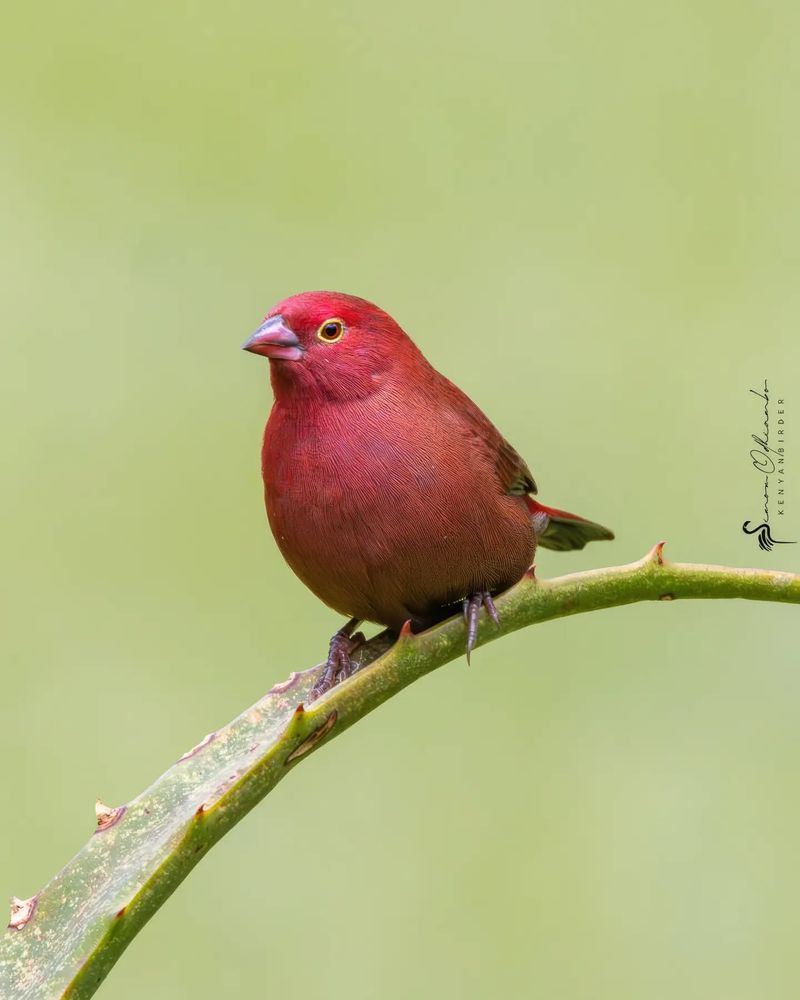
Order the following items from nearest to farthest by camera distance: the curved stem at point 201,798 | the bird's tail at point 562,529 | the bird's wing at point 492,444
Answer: the curved stem at point 201,798 → the bird's wing at point 492,444 → the bird's tail at point 562,529

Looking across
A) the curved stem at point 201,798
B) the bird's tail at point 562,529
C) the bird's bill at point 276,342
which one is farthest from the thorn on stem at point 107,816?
the bird's tail at point 562,529

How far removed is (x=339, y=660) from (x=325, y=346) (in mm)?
635

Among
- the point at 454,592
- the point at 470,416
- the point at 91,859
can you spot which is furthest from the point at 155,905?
the point at 470,416

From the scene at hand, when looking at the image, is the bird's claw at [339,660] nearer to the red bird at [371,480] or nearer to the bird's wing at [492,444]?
the red bird at [371,480]

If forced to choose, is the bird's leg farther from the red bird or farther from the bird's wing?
the bird's wing

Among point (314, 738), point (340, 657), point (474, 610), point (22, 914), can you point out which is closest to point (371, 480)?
point (474, 610)

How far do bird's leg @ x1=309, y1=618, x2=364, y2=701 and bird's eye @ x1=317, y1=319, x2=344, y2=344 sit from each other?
59 centimetres

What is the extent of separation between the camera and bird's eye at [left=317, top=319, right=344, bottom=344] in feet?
8.51

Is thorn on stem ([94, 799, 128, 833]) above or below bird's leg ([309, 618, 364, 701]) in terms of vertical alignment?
below

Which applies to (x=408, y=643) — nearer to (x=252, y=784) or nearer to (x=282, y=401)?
(x=252, y=784)

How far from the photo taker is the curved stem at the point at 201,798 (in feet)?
5.41

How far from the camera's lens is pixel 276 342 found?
250 cm

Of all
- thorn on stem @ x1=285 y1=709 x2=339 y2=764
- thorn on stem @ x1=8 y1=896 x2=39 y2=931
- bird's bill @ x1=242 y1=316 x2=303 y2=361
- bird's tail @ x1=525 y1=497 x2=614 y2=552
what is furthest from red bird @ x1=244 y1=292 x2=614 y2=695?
thorn on stem @ x1=8 y1=896 x2=39 y2=931

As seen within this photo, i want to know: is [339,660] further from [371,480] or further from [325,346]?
[325,346]
